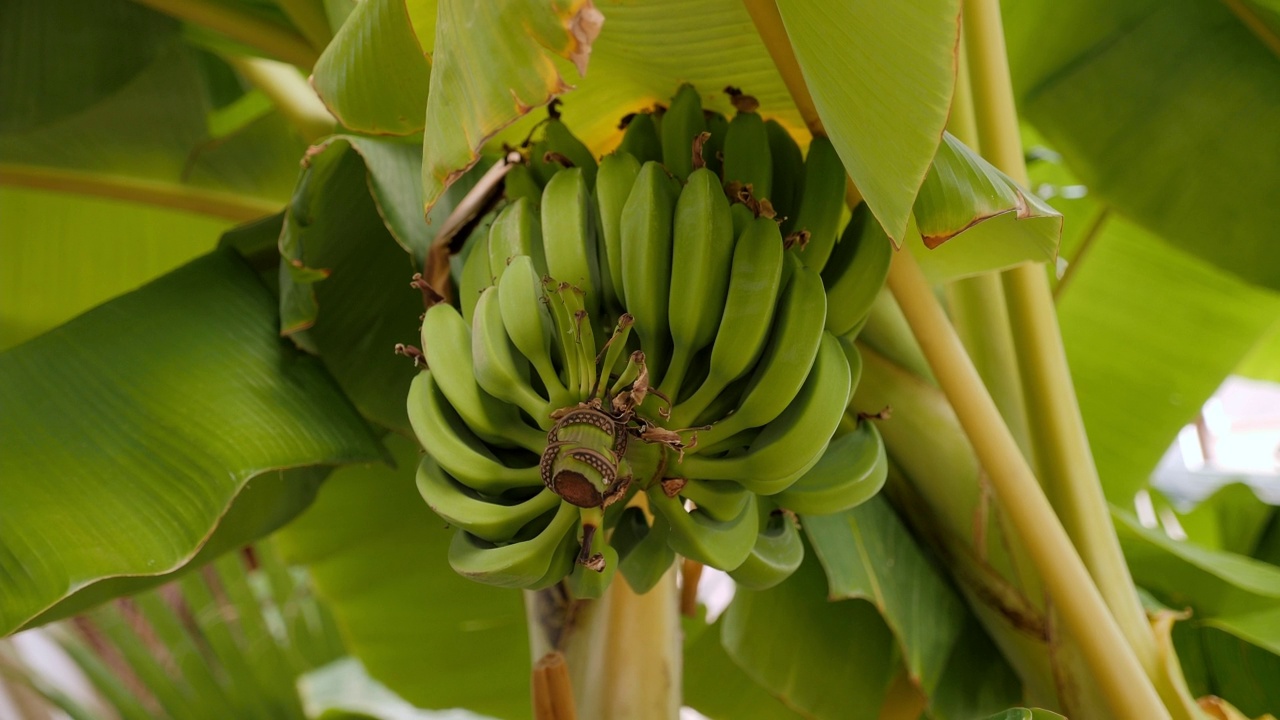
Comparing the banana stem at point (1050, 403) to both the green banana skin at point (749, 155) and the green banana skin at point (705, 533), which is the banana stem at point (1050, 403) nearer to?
the green banana skin at point (749, 155)

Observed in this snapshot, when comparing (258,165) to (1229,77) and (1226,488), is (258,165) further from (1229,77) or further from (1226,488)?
(1226,488)

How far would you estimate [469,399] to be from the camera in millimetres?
477

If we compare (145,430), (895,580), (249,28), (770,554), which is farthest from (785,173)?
(249,28)

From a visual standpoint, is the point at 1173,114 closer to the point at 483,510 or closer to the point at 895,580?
the point at 895,580

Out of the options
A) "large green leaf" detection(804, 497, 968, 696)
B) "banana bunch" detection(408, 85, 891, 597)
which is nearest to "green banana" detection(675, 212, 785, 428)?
"banana bunch" detection(408, 85, 891, 597)

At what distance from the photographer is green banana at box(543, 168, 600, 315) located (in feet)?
1.58

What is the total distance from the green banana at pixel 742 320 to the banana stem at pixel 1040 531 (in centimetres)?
16

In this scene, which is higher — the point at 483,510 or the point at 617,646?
the point at 483,510

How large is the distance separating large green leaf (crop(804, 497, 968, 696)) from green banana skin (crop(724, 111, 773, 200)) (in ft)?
0.95

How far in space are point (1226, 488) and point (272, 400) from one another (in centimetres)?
114

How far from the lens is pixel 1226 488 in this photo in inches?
45.1

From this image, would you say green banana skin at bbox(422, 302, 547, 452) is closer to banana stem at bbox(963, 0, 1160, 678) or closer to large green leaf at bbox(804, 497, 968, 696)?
large green leaf at bbox(804, 497, 968, 696)

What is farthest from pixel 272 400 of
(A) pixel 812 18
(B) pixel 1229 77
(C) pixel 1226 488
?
(C) pixel 1226 488

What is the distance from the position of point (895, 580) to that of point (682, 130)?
0.40 meters
